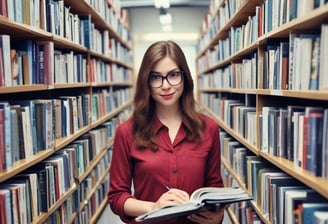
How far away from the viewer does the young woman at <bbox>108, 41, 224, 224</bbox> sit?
1.59 m

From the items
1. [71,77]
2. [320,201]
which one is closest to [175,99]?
[320,201]

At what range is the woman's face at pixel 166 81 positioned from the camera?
162 centimetres

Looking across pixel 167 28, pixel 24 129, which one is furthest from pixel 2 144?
pixel 167 28

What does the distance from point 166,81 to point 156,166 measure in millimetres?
389

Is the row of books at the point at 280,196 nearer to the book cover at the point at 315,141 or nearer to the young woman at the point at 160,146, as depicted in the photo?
the book cover at the point at 315,141

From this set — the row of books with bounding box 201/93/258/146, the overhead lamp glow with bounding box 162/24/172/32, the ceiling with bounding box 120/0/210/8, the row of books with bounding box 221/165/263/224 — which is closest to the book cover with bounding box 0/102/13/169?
the row of books with bounding box 201/93/258/146

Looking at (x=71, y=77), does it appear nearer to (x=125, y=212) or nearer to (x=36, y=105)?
(x=36, y=105)

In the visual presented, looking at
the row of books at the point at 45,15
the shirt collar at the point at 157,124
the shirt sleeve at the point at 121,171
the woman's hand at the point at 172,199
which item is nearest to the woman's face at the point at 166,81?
the shirt collar at the point at 157,124

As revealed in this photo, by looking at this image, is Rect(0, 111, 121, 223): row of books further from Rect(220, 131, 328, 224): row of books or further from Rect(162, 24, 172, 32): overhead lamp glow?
Rect(162, 24, 172, 32): overhead lamp glow

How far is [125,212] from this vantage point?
1.53 meters

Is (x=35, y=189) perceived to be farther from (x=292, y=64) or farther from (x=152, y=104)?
(x=292, y=64)

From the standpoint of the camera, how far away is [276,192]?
174 cm

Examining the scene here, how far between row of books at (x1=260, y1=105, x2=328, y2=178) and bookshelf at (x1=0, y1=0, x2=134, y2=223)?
3.89ft

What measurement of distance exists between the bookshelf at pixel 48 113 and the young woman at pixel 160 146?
1.45 feet
